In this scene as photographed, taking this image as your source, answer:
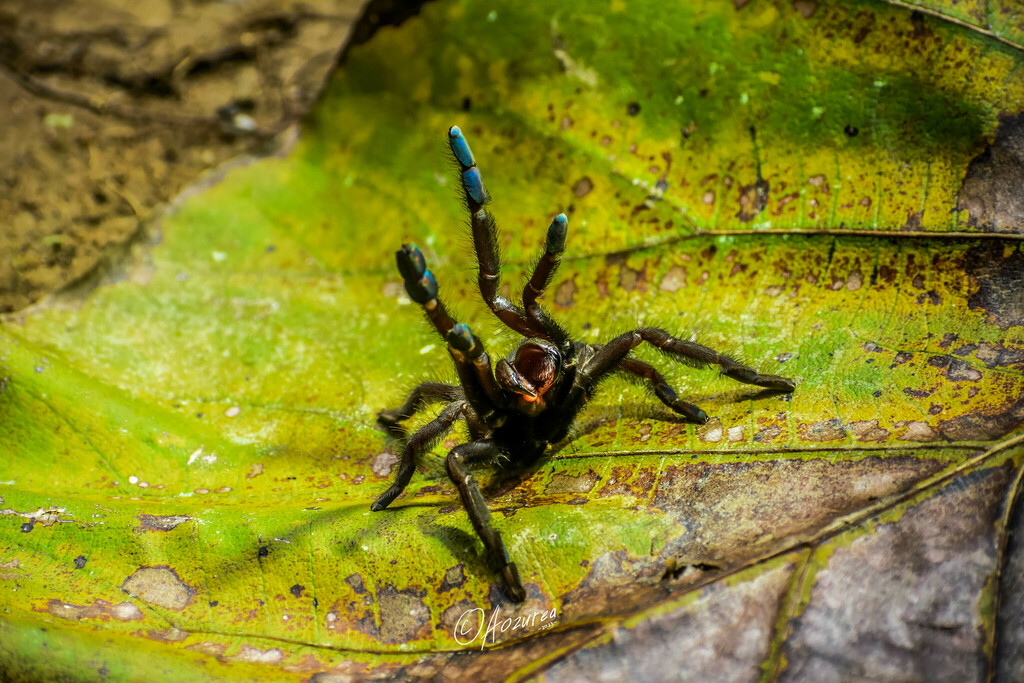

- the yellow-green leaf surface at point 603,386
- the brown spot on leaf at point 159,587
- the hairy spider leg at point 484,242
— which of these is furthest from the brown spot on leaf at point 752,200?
the brown spot on leaf at point 159,587

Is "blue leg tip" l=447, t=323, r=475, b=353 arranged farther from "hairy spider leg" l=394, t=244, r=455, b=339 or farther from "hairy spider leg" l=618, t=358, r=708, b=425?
"hairy spider leg" l=618, t=358, r=708, b=425

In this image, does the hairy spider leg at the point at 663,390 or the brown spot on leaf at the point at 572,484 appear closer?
the brown spot on leaf at the point at 572,484

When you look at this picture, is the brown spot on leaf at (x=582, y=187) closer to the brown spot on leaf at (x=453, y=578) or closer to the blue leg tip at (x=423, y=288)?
the blue leg tip at (x=423, y=288)

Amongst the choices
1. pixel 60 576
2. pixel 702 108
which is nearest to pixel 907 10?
pixel 702 108

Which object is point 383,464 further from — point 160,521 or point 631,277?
point 631,277

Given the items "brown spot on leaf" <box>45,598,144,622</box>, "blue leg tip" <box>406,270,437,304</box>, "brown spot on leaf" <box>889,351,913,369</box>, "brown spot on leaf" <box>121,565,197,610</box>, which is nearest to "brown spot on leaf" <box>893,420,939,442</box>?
"brown spot on leaf" <box>889,351,913,369</box>

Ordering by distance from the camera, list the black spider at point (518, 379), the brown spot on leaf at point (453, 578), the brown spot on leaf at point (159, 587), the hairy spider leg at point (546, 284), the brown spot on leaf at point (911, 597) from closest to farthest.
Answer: the brown spot on leaf at point (911, 597) → the brown spot on leaf at point (453, 578) → the brown spot on leaf at point (159, 587) → the black spider at point (518, 379) → the hairy spider leg at point (546, 284)
